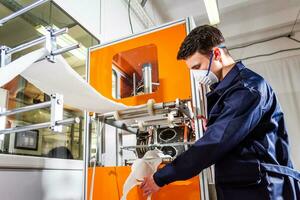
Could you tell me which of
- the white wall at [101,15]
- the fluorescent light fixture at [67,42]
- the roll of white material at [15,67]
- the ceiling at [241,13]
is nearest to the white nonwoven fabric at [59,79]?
the roll of white material at [15,67]

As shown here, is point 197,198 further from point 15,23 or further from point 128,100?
point 15,23

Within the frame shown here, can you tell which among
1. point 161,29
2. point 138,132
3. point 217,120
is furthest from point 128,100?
point 217,120

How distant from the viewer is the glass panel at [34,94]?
149 cm

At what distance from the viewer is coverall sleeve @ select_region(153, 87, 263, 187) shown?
0.94 meters

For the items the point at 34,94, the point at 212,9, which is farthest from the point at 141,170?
the point at 212,9

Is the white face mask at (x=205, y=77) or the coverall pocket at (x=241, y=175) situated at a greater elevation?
the white face mask at (x=205, y=77)

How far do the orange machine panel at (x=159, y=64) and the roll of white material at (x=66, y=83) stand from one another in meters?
0.26

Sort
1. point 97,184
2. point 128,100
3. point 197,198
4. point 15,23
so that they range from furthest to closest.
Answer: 1. point 15,23
2. point 128,100
3. point 97,184
4. point 197,198

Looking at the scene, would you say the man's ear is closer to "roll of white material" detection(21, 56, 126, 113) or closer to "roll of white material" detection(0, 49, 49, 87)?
"roll of white material" detection(21, 56, 126, 113)

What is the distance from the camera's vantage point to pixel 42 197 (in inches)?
55.9

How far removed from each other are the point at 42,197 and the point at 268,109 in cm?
131

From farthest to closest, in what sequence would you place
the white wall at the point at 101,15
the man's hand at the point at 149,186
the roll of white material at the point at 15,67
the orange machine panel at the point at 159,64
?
the white wall at the point at 101,15
the orange machine panel at the point at 159,64
the man's hand at the point at 149,186
the roll of white material at the point at 15,67

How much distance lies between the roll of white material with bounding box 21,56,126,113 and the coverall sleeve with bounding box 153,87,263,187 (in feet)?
1.54

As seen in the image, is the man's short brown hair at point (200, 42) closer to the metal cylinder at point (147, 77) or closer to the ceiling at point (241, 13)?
the metal cylinder at point (147, 77)
